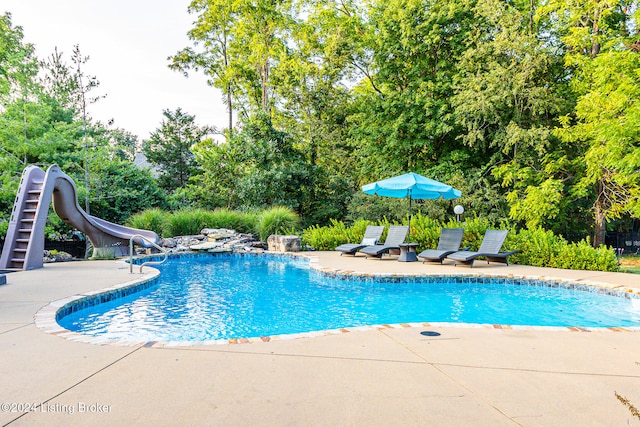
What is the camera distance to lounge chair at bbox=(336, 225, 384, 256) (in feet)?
37.5

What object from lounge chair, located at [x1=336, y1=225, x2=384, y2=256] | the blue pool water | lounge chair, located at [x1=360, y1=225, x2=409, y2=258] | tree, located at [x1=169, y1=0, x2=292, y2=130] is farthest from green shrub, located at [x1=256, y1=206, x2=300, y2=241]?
tree, located at [x1=169, y1=0, x2=292, y2=130]

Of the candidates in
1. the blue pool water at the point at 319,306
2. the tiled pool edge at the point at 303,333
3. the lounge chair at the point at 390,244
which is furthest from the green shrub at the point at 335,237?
the blue pool water at the point at 319,306

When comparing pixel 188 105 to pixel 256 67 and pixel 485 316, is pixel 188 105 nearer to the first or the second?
pixel 256 67

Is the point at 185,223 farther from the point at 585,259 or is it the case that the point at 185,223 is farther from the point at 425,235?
the point at 585,259

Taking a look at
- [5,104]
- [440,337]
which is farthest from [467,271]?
[5,104]

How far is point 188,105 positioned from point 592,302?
24065 millimetres

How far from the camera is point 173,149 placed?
79.5ft

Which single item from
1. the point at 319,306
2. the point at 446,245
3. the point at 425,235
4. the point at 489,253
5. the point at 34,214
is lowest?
the point at 319,306

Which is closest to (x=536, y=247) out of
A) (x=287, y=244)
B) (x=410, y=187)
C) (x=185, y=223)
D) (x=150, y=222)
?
(x=410, y=187)

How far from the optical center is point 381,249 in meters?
10.8

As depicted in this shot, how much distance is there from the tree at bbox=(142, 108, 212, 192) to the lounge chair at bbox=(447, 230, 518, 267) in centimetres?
1836

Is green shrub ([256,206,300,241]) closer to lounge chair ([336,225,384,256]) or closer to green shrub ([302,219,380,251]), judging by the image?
green shrub ([302,219,380,251])

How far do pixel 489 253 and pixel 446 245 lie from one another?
117cm

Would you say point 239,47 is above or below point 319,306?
above
